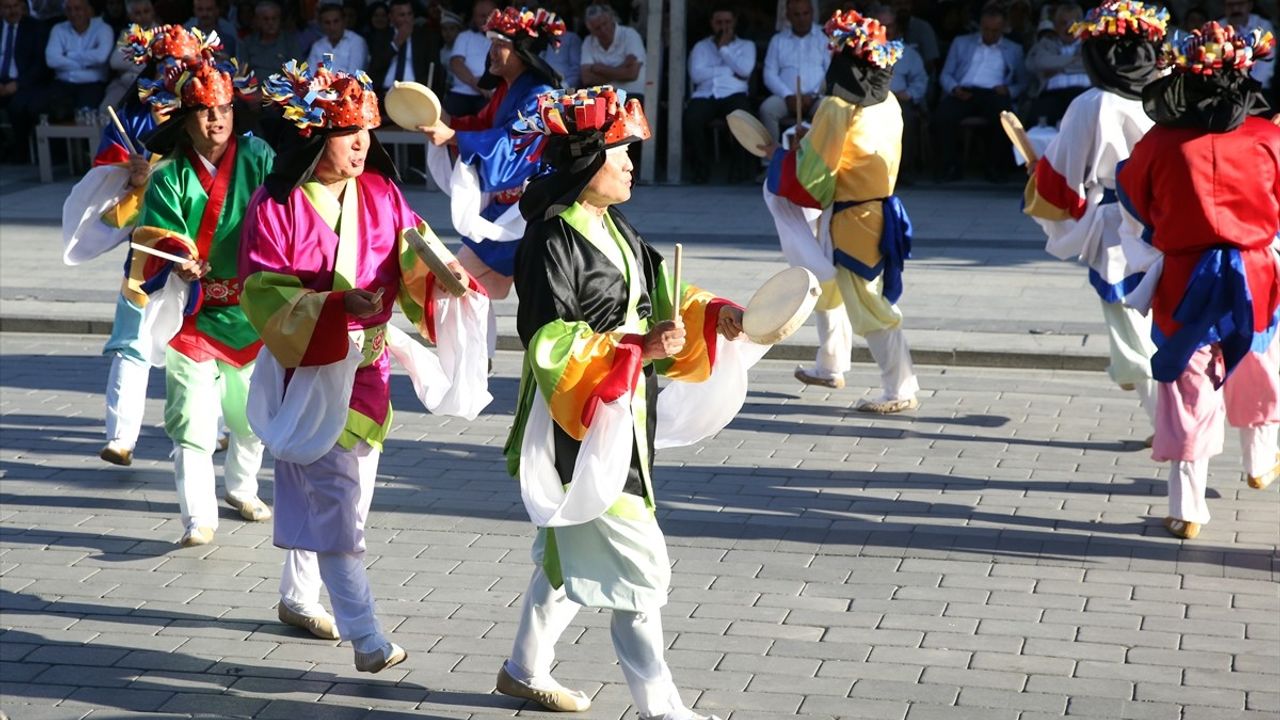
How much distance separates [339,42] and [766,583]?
11464mm

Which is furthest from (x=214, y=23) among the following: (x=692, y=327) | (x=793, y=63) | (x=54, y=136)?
(x=692, y=327)

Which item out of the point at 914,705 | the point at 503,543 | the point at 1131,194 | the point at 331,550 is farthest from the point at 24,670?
the point at 1131,194

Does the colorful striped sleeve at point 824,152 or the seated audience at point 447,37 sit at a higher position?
the colorful striped sleeve at point 824,152

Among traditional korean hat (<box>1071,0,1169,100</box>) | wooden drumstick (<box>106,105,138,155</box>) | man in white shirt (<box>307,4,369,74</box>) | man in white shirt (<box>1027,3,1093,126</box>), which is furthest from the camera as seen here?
man in white shirt (<box>307,4,369,74</box>)

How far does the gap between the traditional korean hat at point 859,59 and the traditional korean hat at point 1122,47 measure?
926mm

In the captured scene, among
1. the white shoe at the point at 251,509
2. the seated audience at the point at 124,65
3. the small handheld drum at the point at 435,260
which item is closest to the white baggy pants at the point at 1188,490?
the small handheld drum at the point at 435,260

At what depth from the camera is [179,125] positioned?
6.07 m

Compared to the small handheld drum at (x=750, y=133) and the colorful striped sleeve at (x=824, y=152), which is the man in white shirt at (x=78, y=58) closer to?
the small handheld drum at (x=750, y=133)

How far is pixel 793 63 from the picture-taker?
50.2 ft

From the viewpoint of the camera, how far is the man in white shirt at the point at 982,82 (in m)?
15.2

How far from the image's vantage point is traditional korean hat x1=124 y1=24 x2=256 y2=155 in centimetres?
600

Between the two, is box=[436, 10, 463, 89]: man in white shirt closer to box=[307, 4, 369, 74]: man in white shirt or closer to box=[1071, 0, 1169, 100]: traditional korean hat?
box=[307, 4, 369, 74]: man in white shirt

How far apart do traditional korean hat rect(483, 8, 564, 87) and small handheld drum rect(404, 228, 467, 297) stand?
355cm

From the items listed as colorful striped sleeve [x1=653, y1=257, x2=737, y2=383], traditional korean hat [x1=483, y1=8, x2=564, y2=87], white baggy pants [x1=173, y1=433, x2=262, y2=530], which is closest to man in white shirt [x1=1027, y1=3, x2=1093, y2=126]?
traditional korean hat [x1=483, y1=8, x2=564, y2=87]
